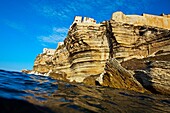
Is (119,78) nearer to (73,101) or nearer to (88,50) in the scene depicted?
(73,101)

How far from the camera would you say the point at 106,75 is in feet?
51.6

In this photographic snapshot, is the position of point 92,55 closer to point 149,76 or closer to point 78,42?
point 78,42

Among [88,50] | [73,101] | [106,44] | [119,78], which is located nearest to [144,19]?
[106,44]

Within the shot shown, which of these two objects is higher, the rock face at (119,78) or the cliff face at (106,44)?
the cliff face at (106,44)

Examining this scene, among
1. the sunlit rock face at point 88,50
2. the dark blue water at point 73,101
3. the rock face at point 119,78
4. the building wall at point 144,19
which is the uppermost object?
the building wall at point 144,19

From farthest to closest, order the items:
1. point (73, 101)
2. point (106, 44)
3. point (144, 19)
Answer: point (144, 19)
point (106, 44)
point (73, 101)

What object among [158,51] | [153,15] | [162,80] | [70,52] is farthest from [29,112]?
[153,15]

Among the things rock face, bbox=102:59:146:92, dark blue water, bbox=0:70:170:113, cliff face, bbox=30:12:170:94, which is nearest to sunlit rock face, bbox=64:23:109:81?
cliff face, bbox=30:12:170:94

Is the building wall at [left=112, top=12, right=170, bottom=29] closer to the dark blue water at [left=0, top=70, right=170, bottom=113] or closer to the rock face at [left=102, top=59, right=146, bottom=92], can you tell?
the rock face at [left=102, top=59, right=146, bottom=92]

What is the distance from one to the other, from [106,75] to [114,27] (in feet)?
35.1

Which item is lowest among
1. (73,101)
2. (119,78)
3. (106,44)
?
(73,101)

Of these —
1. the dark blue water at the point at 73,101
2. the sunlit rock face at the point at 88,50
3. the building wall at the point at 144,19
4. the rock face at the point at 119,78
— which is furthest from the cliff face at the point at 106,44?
the dark blue water at the point at 73,101

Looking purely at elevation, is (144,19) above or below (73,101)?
above

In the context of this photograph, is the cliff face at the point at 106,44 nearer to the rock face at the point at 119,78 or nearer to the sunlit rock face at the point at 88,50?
the sunlit rock face at the point at 88,50
